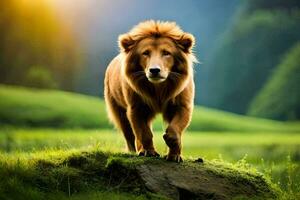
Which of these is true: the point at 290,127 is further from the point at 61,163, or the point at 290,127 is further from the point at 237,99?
the point at 61,163

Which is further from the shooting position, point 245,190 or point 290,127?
point 290,127

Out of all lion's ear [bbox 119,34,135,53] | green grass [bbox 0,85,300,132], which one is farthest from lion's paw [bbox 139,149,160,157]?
green grass [bbox 0,85,300,132]

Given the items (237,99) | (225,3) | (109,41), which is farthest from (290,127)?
(225,3)

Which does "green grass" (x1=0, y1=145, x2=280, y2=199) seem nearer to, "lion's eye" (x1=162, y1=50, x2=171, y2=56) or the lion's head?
the lion's head

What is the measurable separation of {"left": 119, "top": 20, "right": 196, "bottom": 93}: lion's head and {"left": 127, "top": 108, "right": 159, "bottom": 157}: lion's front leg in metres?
0.35

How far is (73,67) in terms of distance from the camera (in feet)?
117

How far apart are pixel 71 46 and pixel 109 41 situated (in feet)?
8.44

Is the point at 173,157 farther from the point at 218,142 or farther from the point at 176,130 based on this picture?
the point at 218,142

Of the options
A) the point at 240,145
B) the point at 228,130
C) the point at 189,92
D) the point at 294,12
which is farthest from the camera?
the point at 294,12

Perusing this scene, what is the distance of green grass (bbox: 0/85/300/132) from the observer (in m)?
25.3

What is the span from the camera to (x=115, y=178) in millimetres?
6609

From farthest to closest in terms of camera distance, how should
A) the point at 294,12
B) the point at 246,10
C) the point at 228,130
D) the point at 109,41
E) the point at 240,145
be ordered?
the point at 246,10, the point at 109,41, the point at 294,12, the point at 228,130, the point at 240,145

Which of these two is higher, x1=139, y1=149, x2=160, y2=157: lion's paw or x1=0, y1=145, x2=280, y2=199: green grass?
x1=139, y1=149, x2=160, y2=157: lion's paw

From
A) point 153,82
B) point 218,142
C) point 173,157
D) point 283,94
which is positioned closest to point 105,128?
point 218,142
